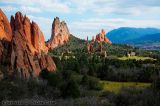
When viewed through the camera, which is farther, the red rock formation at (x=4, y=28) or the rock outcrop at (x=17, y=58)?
the red rock formation at (x=4, y=28)

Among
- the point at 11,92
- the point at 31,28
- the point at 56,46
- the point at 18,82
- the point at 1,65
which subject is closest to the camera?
the point at 11,92

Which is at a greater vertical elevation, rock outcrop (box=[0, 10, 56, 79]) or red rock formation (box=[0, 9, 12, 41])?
red rock formation (box=[0, 9, 12, 41])

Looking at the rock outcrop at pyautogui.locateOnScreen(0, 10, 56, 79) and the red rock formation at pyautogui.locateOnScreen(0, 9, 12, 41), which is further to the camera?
the red rock formation at pyautogui.locateOnScreen(0, 9, 12, 41)

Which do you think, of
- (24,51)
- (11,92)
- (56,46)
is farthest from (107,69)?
(56,46)

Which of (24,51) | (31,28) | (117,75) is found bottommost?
(117,75)

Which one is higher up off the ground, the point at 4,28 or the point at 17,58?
the point at 4,28

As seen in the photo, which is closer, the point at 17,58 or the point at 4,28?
the point at 17,58

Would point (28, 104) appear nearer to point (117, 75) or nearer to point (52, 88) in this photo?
point (52, 88)

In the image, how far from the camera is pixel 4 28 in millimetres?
69938

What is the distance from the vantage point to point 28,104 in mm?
26047

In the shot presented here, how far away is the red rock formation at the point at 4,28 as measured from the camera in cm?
6560

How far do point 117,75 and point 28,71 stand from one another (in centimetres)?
2963

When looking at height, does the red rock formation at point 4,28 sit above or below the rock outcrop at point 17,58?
above

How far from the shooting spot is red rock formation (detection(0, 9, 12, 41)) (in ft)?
215
